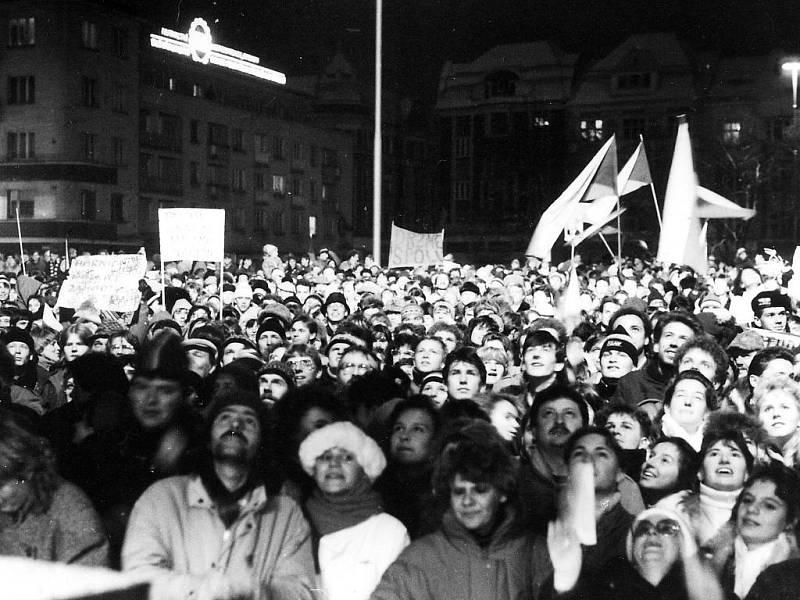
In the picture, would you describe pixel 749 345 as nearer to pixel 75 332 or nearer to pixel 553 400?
pixel 553 400

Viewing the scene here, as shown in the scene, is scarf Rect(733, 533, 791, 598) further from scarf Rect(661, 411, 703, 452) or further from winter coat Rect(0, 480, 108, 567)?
winter coat Rect(0, 480, 108, 567)

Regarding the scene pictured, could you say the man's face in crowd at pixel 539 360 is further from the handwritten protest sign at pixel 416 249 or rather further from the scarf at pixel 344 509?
the handwritten protest sign at pixel 416 249

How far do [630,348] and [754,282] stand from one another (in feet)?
20.0

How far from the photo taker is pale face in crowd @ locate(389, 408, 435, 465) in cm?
473

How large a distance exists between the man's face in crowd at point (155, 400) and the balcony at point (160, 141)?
1697 inches

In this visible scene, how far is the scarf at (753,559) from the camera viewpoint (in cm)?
383

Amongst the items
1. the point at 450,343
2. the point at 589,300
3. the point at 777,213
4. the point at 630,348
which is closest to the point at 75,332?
the point at 450,343

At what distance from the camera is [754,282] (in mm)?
12570

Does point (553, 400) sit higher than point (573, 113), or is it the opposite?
point (573, 113)

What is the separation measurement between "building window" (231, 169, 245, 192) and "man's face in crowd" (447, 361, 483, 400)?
48176mm

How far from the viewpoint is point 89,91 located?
1686 inches

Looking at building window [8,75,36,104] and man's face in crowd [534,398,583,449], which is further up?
building window [8,75,36,104]

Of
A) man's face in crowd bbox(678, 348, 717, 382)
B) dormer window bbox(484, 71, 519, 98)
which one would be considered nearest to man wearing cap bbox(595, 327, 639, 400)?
man's face in crowd bbox(678, 348, 717, 382)

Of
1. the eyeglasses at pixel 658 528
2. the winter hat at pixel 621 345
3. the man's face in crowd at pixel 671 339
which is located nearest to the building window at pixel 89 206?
the winter hat at pixel 621 345
